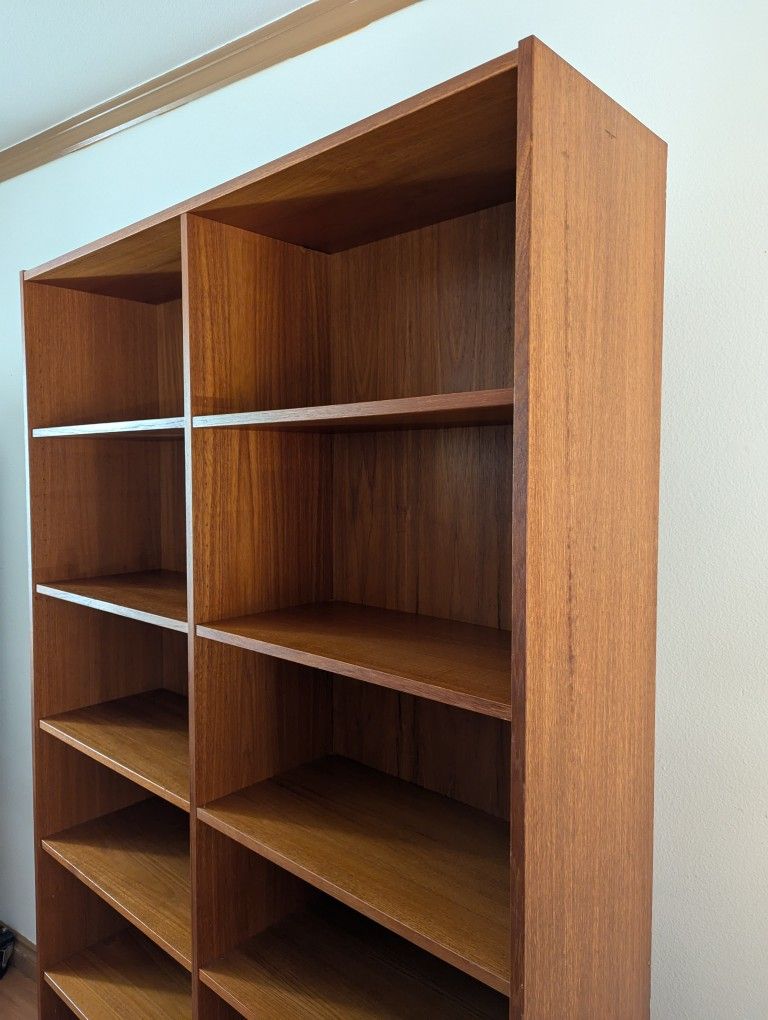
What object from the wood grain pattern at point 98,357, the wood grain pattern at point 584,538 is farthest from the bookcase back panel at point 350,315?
the wood grain pattern at point 98,357

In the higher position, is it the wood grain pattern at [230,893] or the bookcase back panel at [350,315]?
the bookcase back panel at [350,315]

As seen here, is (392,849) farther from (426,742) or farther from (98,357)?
(98,357)

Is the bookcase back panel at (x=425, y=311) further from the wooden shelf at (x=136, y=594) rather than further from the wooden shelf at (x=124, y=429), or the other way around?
the wooden shelf at (x=136, y=594)

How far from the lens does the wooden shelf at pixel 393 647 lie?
0.79 meters

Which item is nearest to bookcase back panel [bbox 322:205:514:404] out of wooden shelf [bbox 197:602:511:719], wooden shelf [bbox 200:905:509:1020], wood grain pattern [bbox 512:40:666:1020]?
wood grain pattern [bbox 512:40:666:1020]

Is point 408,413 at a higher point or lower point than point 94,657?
higher

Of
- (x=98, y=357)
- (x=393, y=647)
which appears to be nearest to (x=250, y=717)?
(x=393, y=647)

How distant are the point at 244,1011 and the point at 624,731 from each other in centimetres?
68

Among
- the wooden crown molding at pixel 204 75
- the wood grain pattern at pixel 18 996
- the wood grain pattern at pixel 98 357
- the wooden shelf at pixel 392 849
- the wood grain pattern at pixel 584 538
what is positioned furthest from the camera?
the wood grain pattern at pixel 18 996

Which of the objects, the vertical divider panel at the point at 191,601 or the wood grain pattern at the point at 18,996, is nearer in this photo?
the vertical divider panel at the point at 191,601

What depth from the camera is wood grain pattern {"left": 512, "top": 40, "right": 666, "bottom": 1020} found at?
0.70m

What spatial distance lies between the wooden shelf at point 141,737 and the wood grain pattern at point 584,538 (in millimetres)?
A: 628

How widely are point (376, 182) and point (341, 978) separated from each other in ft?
3.77

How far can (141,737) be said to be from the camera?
143 cm
